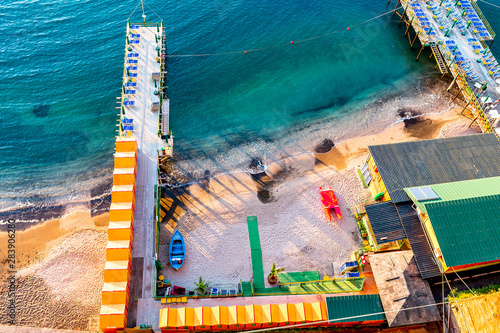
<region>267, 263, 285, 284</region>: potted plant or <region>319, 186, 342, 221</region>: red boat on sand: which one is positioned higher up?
<region>319, 186, 342, 221</region>: red boat on sand

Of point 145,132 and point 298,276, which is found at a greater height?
point 145,132

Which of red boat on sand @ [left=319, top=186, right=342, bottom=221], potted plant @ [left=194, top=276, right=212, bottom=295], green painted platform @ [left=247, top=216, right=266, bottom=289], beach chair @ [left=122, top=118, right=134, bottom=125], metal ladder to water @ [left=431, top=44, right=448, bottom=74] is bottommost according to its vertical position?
potted plant @ [left=194, top=276, right=212, bottom=295]

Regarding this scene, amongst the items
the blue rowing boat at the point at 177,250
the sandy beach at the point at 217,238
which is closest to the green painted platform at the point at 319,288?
the sandy beach at the point at 217,238

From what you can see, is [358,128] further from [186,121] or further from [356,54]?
[186,121]

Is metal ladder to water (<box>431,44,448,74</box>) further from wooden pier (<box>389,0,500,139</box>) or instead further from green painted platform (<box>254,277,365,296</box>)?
green painted platform (<box>254,277,365,296</box>)

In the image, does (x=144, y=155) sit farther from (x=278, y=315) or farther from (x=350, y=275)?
(x=350, y=275)

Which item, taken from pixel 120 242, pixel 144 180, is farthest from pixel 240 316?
pixel 144 180

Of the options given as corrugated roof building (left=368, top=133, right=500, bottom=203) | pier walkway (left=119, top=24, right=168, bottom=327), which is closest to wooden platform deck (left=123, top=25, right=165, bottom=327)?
pier walkway (left=119, top=24, right=168, bottom=327)

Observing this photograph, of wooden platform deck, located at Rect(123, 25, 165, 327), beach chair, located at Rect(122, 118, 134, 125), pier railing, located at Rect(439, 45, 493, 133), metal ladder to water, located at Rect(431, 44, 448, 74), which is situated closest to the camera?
wooden platform deck, located at Rect(123, 25, 165, 327)
